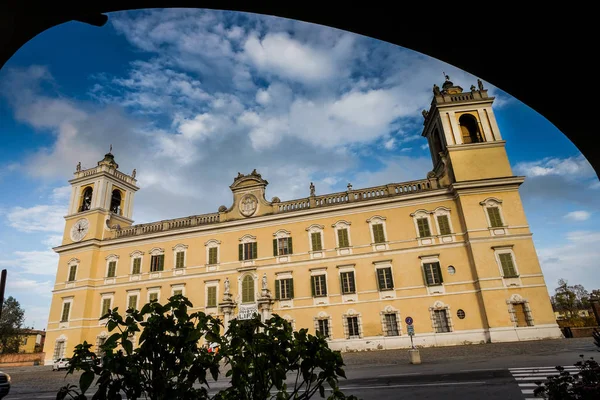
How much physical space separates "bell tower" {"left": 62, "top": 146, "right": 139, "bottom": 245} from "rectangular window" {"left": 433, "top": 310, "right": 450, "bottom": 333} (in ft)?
94.7

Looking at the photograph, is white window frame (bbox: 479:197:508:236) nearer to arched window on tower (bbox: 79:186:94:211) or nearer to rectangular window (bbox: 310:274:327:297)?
rectangular window (bbox: 310:274:327:297)

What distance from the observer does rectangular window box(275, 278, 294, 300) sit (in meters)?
25.0

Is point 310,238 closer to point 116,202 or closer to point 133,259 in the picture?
point 133,259

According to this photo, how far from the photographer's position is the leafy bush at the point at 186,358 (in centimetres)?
235

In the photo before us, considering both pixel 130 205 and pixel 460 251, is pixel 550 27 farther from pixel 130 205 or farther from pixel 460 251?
pixel 130 205

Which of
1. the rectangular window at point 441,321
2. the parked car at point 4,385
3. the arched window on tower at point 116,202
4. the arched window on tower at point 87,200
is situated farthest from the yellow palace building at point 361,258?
the parked car at point 4,385

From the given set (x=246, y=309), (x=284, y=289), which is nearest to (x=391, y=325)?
(x=284, y=289)

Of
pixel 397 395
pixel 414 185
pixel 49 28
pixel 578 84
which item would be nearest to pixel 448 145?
pixel 414 185

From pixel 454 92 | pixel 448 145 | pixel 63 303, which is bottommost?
pixel 63 303

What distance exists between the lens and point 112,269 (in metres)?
29.9

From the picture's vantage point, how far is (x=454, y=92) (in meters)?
28.1

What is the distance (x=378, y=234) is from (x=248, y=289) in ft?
34.8

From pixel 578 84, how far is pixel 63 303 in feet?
120

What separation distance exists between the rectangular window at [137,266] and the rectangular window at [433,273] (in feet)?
75.5
